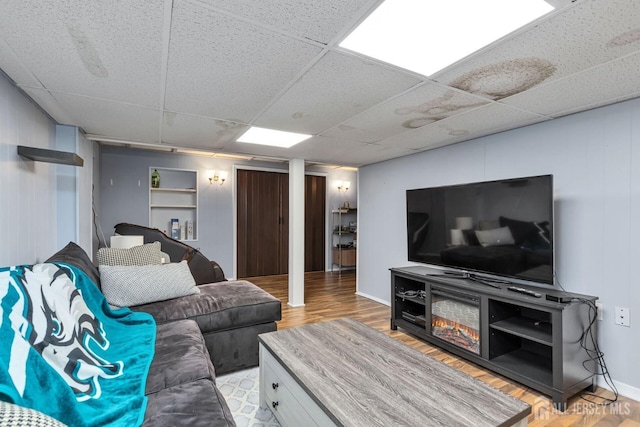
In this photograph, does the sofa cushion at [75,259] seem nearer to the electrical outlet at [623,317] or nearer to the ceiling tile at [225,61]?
the ceiling tile at [225,61]

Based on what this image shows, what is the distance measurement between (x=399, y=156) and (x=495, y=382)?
2.70 m

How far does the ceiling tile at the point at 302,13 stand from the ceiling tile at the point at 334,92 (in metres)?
0.23

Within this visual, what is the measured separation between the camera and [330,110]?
7.61 ft

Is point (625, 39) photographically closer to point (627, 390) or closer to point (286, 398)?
point (627, 390)

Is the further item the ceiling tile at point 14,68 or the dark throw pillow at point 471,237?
the dark throw pillow at point 471,237

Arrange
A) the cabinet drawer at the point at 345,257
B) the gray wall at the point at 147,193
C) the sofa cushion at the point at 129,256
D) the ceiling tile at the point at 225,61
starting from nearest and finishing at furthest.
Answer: the ceiling tile at the point at 225,61, the sofa cushion at the point at 129,256, the gray wall at the point at 147,193, the cabinet drawer at the point at 345,257

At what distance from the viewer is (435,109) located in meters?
2.29

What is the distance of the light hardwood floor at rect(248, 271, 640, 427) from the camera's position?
6.08 feet

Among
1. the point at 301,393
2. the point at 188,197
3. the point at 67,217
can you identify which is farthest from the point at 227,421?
the point at 188,197

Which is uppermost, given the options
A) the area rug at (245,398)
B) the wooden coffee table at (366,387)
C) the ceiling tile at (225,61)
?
the ceiling tile at (225,61)

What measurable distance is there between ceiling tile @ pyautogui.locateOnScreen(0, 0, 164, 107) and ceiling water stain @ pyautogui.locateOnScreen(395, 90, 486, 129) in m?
1.67

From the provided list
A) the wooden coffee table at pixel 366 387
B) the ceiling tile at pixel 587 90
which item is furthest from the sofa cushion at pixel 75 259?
the ceiling tile at pixel 587 90

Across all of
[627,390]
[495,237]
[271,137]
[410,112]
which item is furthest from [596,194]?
[271,137]

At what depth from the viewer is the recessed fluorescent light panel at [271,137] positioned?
299cm
